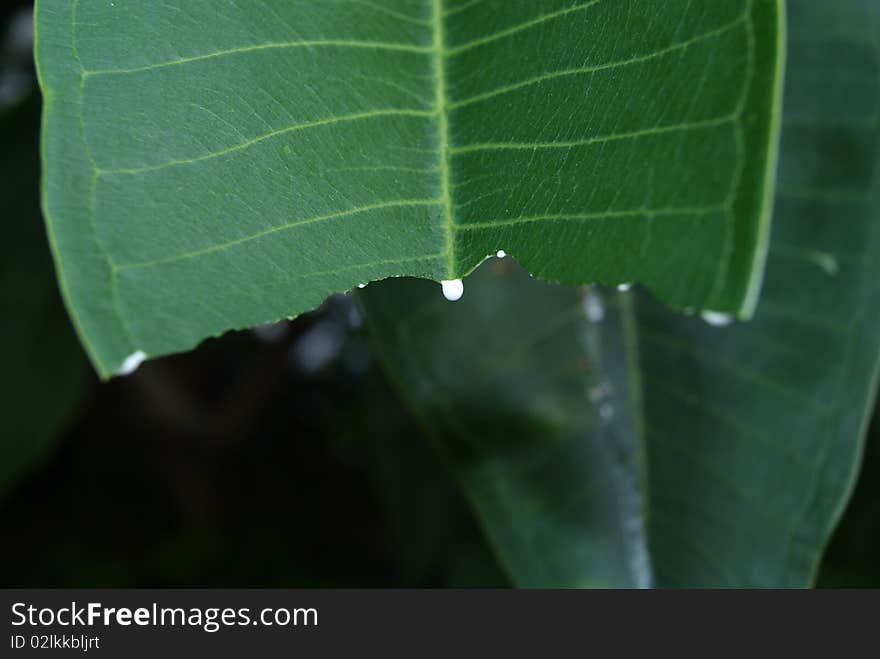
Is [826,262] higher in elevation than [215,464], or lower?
lower


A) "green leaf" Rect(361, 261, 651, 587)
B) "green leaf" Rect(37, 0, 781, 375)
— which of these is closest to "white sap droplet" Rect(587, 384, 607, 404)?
"green leaf" Rect(361, 261, 651, 587)

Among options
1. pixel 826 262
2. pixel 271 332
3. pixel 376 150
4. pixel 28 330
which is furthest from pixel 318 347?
pixel 376 150

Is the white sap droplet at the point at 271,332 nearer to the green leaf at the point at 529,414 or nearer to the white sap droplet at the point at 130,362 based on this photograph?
the green leaf at the point at 529,414

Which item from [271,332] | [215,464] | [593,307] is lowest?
[593,307]

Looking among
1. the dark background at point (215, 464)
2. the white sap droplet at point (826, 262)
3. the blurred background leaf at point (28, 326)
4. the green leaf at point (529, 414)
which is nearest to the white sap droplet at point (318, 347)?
the dark background at point (215, 464)

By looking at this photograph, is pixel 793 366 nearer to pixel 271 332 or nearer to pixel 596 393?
pixel 596 393

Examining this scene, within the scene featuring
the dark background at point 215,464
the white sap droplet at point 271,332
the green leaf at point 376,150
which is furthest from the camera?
the white sap droplet at point 271,332

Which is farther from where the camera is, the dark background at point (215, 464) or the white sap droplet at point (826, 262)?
the dark background at point (215, 464)

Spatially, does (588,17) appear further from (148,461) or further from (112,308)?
(148,461)
